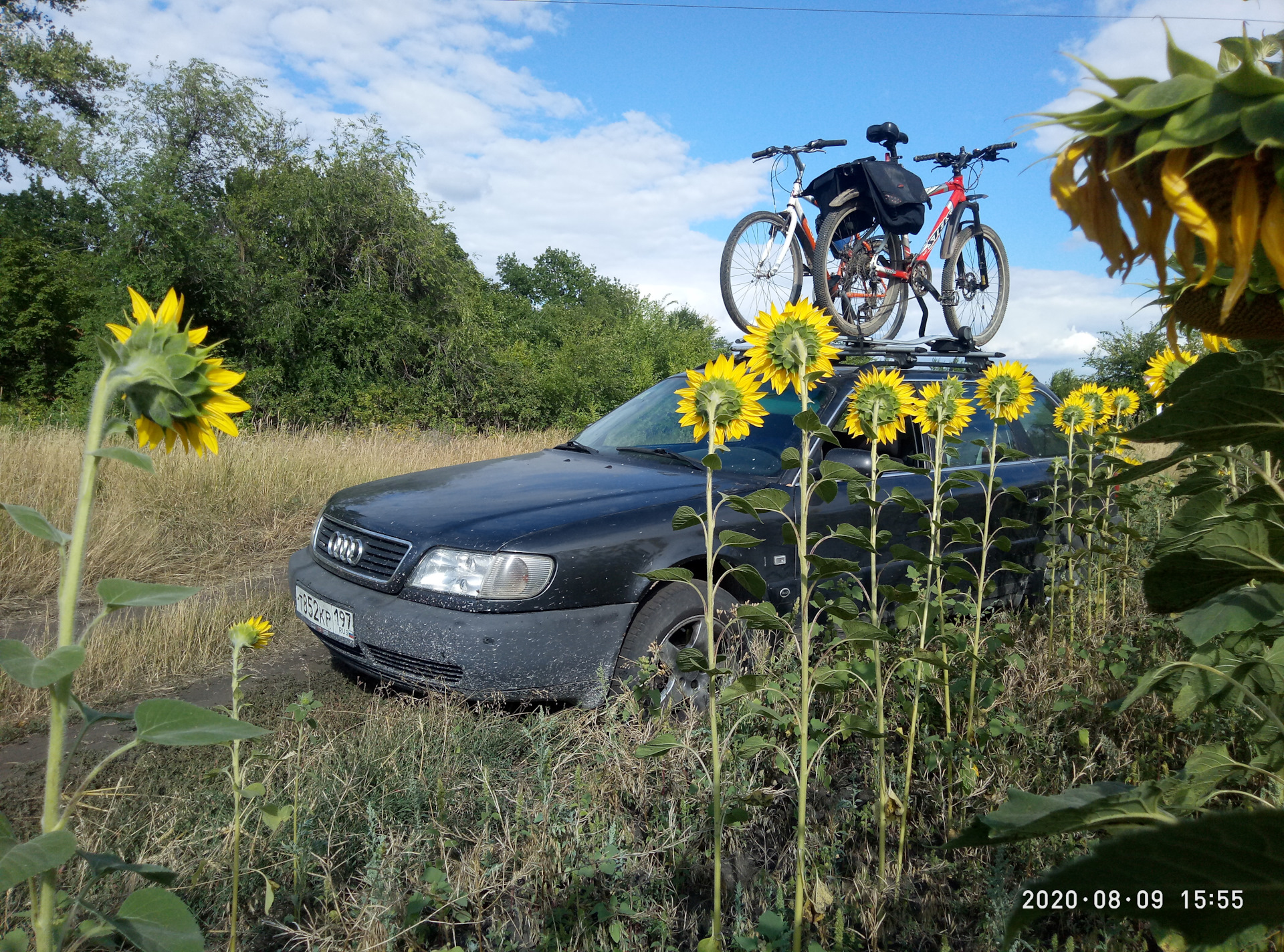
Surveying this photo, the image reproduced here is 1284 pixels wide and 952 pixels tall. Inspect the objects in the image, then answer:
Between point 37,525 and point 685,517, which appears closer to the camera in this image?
point 37,525

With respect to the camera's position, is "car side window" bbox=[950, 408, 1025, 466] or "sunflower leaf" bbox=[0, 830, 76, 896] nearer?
"sunflower leaf" bbox=[0, 830, 76, 896]

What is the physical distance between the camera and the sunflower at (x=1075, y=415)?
365cm

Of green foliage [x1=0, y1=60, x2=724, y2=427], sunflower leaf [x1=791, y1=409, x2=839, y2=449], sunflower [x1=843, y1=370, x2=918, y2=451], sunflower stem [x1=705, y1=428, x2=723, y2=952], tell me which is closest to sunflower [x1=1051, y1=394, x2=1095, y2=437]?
sunflower [x1=843, y1=370, x2=918, y2=451]

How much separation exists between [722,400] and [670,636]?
1.54m

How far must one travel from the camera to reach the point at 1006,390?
Result: 314 cm

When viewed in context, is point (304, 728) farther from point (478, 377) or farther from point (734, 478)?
point (478, 377)

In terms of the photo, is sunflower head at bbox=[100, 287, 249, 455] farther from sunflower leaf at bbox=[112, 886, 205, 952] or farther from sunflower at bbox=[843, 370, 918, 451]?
sunflower at bbox=[843, 370, 918, 451]

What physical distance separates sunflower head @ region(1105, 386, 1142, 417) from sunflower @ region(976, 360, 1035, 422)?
811 mm

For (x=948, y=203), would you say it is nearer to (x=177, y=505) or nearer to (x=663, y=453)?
(x=663, y=453)

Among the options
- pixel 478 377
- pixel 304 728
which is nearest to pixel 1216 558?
pixel 304 728

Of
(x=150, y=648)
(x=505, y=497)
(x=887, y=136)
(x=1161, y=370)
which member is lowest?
(x=150, y=648)

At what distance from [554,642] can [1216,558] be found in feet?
7.76

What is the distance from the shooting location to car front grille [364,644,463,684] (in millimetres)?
2883

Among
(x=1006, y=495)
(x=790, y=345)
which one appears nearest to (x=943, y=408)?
(x=790, y=345)
